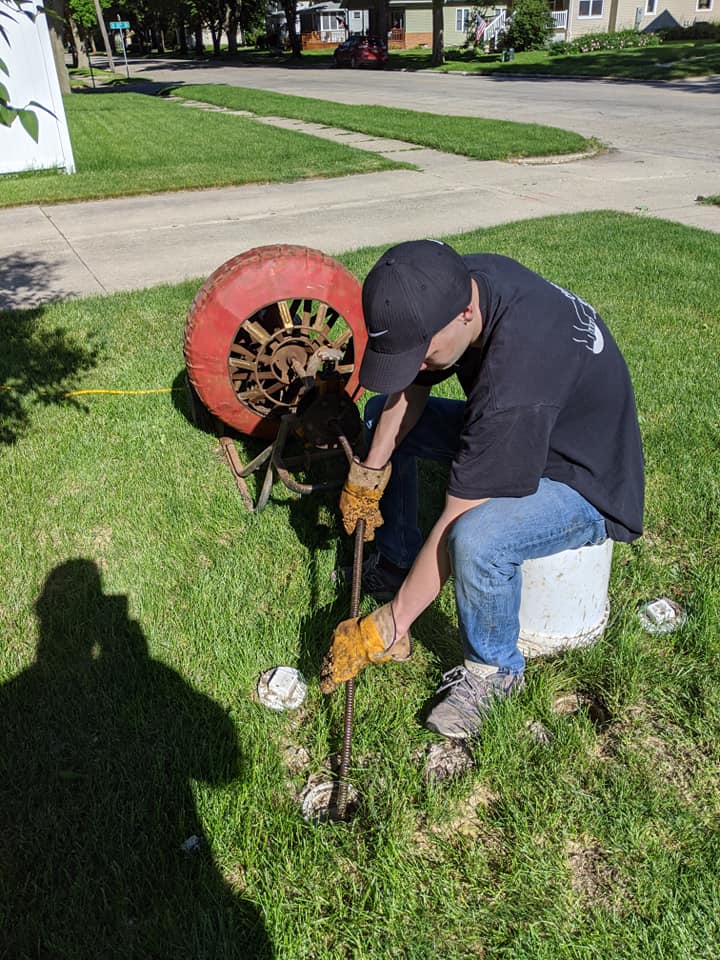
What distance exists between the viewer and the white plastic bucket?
2.57m

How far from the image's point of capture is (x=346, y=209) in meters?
9.35

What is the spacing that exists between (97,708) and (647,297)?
5368 mm

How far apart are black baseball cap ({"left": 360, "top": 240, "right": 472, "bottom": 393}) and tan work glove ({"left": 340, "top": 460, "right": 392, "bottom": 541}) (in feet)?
2.42

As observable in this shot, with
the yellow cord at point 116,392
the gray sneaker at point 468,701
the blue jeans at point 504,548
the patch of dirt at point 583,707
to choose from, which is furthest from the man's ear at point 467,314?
the yellow cord at point 116,392

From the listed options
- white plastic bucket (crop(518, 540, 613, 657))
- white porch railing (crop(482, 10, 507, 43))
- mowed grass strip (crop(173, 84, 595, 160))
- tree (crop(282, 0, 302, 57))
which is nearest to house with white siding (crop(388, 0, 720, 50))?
white porch railing (crop(482, 10, 507, 43))

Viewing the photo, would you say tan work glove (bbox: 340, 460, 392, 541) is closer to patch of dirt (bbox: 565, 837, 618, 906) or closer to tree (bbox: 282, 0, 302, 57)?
patch of dirt (bbox: 565, 837, 618, 906)

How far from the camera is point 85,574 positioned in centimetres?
331

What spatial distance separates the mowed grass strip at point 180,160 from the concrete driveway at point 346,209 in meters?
0.44

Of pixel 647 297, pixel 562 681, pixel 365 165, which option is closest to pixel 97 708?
pixel 562 681

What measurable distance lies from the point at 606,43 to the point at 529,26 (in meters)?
3.90

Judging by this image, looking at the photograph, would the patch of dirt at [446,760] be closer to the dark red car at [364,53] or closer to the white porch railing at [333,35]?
the dark red car at [364,53]

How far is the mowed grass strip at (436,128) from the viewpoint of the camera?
41.7ft

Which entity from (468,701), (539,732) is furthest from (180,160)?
(539,732)

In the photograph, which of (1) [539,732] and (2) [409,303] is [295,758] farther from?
(2) [409,303]
